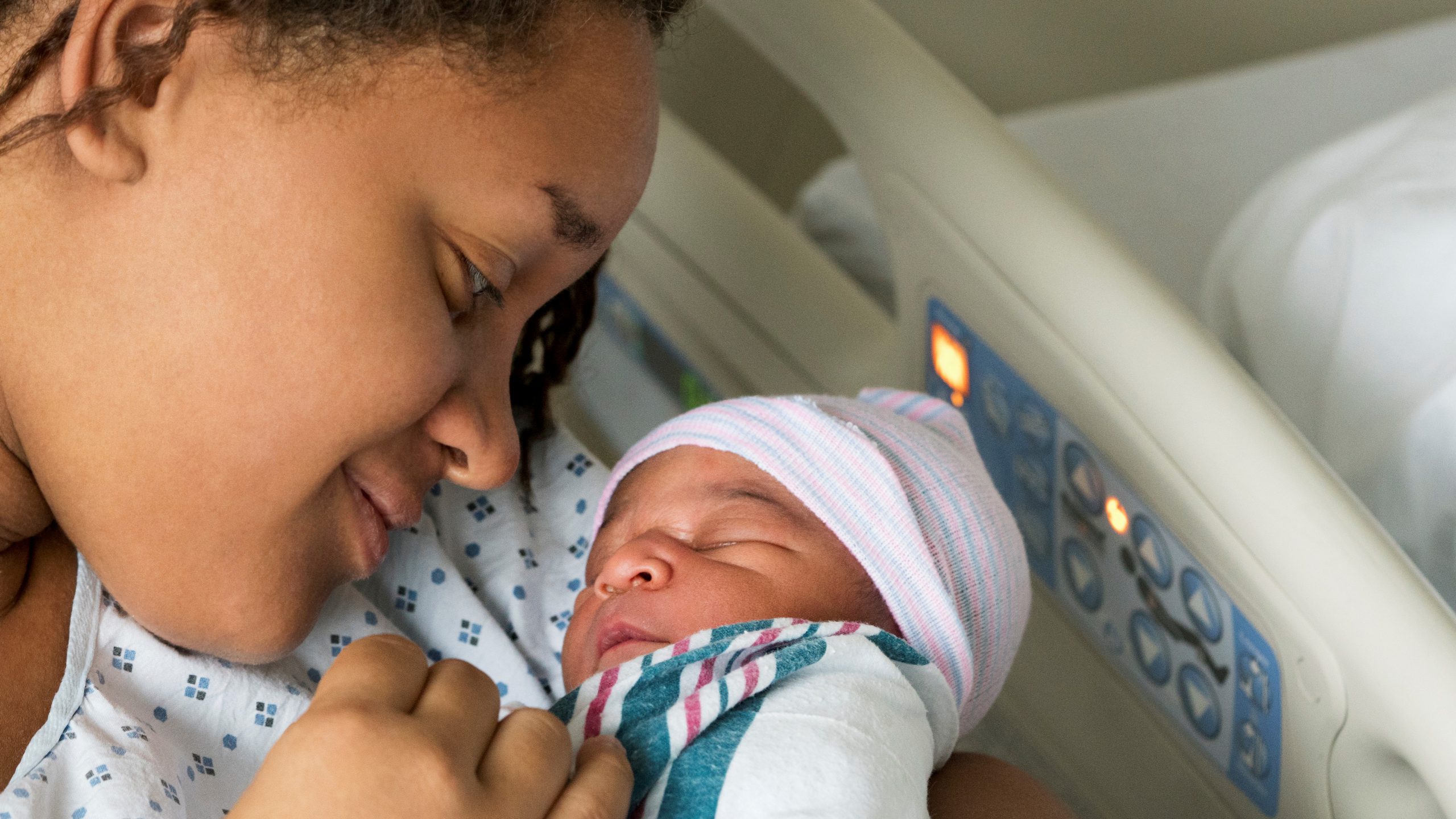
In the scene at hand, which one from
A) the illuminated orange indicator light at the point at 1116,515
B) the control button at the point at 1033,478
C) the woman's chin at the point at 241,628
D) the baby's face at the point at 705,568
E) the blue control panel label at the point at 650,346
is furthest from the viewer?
the blue control panel label at the point at 650,346

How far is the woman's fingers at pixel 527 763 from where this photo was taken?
720 mm

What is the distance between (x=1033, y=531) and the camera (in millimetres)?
1308

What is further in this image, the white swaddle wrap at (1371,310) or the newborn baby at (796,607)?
the white swaddle wrap at (1371,310)

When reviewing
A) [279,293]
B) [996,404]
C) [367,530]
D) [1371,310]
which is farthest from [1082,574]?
[279,293]

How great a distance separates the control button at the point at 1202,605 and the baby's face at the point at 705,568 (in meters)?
0.24

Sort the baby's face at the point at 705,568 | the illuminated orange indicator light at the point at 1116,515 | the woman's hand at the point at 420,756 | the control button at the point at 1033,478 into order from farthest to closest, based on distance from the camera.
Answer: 1. the control button at the point at 1033,478
2. the illuminated orange indicator light at the point at 1116,515
3. the baby's face at the point at 705,568
4. the woman's hand at the point at 420,756

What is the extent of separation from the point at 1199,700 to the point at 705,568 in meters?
0.45

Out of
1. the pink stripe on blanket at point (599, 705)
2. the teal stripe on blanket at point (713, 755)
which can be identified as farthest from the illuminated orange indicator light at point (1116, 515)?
the pink stripe on blanket at point (599, 705)

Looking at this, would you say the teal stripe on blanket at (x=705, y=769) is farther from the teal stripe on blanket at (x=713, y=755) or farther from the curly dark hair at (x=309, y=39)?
the curly dark hair at (x=309, y=39)

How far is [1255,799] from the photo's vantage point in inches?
42.9

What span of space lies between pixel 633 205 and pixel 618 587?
1.00ft

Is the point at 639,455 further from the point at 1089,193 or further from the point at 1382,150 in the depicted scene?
the point at 1089,193

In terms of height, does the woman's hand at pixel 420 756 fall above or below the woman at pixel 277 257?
below

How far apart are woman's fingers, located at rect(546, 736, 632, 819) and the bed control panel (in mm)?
507
